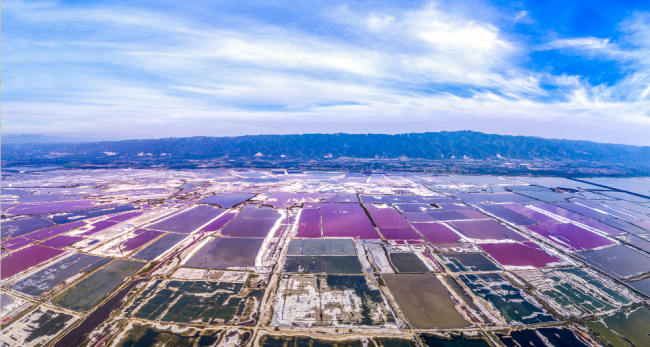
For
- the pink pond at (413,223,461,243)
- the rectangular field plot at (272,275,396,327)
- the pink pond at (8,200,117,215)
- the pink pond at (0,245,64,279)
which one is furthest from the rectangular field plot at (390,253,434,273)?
the pink pond at (8,200,117,215)

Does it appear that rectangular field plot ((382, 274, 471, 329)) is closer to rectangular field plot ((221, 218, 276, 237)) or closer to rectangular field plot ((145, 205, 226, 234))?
rectangular field plot ((221, 218, 276, 237))

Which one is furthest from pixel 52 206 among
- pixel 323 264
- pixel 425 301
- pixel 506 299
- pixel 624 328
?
pixel 624 328

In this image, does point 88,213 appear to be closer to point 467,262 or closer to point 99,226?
point 99,226

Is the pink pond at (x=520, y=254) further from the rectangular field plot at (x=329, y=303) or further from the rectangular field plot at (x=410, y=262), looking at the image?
the rectangular field plot at (x=329, y=303)

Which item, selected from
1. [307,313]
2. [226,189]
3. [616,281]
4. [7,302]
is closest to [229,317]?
[307,313]

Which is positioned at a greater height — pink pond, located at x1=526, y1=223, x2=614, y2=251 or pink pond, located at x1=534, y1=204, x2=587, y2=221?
pink pond, located at x1=534, y1=204, x2=587, y2=221

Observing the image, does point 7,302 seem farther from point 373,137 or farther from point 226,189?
point 373,137
